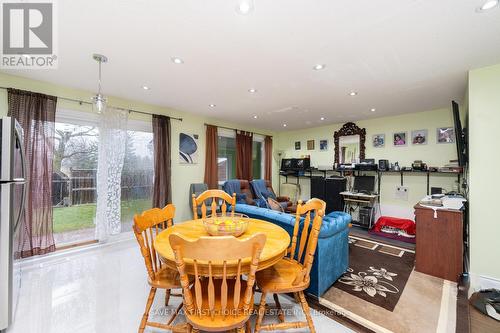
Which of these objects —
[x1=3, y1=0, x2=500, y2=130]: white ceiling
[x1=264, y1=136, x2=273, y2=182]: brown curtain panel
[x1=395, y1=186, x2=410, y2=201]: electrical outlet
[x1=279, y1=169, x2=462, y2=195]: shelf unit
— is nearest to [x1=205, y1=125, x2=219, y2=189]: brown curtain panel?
[x1=3, y1=0, x2=500, y2=130]: white ceiling

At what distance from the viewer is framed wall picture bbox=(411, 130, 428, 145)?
427 centimetres

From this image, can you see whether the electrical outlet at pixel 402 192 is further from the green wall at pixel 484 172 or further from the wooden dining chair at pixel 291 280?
the wooden dining chair at pixel 291 280

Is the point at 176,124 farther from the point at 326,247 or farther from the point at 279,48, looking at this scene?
the point at 326,247

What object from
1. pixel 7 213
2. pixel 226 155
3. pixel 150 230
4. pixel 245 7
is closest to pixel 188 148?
pixel 226 155

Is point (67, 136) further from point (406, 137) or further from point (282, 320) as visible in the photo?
point (406, 137)

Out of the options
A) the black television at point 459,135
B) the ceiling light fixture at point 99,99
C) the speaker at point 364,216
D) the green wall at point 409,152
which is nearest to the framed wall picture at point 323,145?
the green wall at point 409,152

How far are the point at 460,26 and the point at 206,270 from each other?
8.84ft

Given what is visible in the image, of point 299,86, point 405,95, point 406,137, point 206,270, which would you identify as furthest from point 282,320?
point 406,137

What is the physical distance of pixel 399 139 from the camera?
457cm

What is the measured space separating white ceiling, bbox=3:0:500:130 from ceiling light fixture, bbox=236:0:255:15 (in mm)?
47

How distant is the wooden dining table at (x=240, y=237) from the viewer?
1.27 meters

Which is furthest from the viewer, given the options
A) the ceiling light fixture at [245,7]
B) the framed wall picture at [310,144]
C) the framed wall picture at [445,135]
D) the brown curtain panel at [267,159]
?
the brown curtain panel at [267,159]

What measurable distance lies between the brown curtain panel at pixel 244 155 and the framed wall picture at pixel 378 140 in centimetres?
302

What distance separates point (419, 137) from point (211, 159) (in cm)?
445
